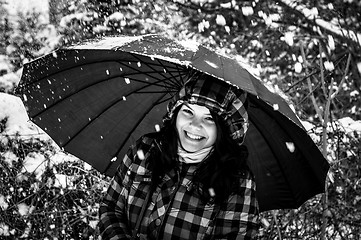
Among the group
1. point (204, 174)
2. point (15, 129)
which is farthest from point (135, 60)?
point (15, 129)

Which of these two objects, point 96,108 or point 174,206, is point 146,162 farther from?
point 96,108

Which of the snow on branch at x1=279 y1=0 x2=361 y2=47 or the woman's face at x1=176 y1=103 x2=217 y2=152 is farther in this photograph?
the snow on branch at x1=279 y1=0 x2=361 y2=47

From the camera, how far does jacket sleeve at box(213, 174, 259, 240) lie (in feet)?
7.68

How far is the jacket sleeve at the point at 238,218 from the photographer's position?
2.34m

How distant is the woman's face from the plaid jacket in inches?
6.0

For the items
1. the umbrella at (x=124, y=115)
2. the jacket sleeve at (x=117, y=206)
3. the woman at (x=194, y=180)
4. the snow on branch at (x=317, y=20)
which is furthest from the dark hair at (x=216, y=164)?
the snow on branch at (x=317, y=20)

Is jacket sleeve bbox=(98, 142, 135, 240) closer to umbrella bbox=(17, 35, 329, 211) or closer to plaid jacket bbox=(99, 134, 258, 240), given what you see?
plaid jacket bbox=(99, 134, 258, 240)

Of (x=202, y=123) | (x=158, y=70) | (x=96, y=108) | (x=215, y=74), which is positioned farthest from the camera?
(x=96, y=108)

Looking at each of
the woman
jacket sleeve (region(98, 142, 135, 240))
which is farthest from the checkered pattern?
jacket sleeve (region(98, 142, 135, 240))

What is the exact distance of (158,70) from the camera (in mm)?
2717

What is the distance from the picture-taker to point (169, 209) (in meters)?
2.44

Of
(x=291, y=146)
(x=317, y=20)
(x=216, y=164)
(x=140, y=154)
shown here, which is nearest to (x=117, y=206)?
(x=140, y=154)

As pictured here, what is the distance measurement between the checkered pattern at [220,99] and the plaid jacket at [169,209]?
30 centimetres

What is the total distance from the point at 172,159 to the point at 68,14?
389 centimetres
